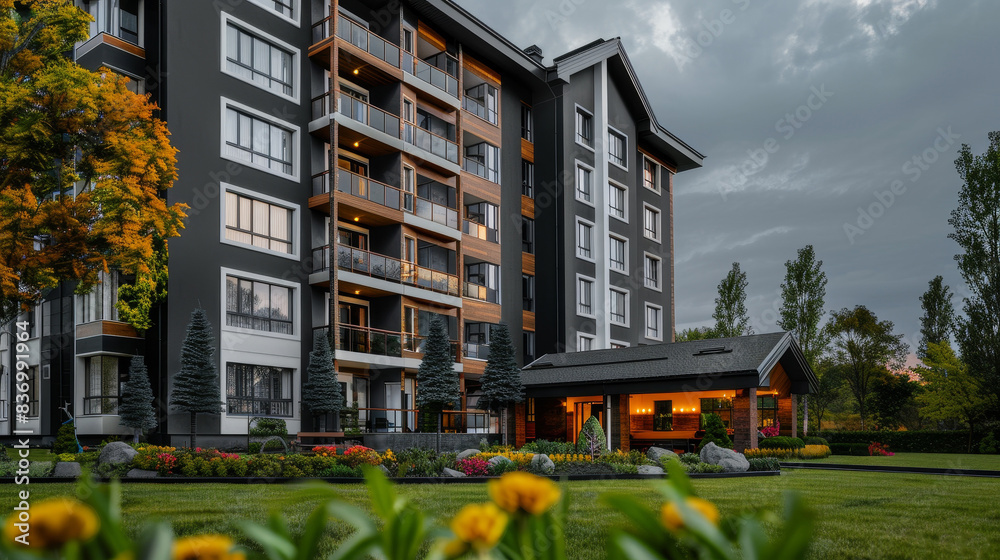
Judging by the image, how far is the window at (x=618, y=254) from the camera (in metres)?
38.2

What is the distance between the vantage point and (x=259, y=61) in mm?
25062

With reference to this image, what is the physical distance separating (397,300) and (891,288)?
3466 cm

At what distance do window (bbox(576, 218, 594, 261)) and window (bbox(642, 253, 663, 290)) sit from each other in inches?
209

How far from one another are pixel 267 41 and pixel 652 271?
80.0 ft

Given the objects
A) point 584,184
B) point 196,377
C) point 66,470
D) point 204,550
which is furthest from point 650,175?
point 204,550

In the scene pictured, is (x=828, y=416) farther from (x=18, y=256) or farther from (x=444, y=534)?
(x=444, y=534)

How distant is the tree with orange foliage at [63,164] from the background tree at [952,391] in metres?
34.5

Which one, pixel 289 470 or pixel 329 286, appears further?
pixel 329 286

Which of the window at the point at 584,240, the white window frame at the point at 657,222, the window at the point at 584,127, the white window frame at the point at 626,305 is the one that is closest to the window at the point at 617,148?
the window at the point at 584,127

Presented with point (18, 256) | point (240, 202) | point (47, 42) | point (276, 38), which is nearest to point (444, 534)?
point (18, 256)

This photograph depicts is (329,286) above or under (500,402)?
above

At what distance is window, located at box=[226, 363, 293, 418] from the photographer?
2291 centimetres

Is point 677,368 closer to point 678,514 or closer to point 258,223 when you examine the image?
point 258,223

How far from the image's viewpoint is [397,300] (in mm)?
27641
